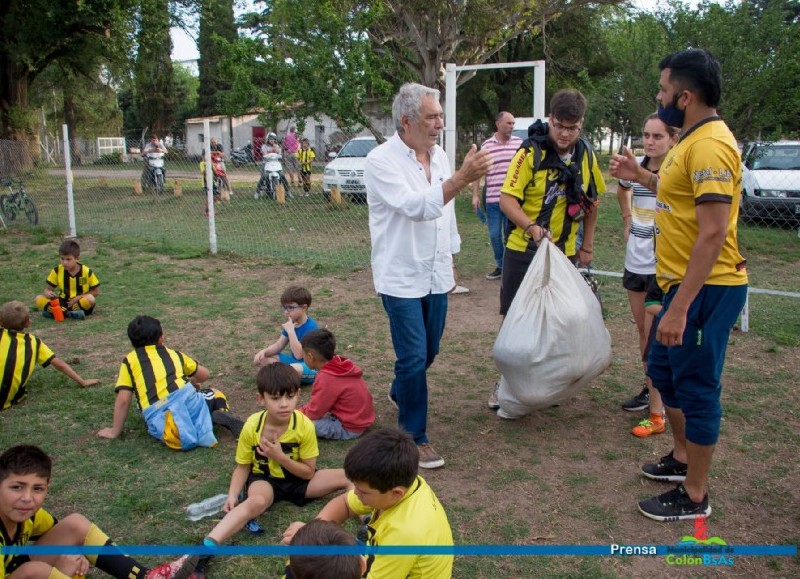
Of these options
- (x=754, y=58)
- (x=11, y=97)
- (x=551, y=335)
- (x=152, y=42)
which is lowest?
(x=551, y=335)

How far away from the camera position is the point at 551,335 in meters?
3.85

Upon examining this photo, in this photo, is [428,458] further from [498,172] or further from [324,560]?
[498,172]

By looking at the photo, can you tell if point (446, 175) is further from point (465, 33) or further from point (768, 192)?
point (465, 33)

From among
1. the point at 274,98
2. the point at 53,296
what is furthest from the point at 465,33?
the point at 53,296

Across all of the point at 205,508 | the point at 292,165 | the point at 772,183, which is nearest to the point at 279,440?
the point at 205,508

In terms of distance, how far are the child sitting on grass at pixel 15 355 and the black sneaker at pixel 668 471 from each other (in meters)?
3.83

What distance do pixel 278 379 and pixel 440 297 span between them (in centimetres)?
103

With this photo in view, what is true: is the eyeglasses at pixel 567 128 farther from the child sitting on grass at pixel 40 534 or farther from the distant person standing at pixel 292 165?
the distant person standing at pixel 292 165

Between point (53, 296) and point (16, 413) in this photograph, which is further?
point (53, 296)

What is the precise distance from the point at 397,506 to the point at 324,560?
410 mm

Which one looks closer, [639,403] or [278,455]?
[278,455]

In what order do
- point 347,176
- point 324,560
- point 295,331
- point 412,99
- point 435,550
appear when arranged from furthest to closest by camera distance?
point 347,176
point 295,331
point 412,99
point 435,550
point 324,560

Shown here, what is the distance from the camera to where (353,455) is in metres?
2.36

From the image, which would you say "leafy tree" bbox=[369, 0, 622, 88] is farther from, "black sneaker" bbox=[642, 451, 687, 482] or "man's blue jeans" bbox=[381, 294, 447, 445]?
"black sneaker" bbox=[642, 451, 687, 482]
